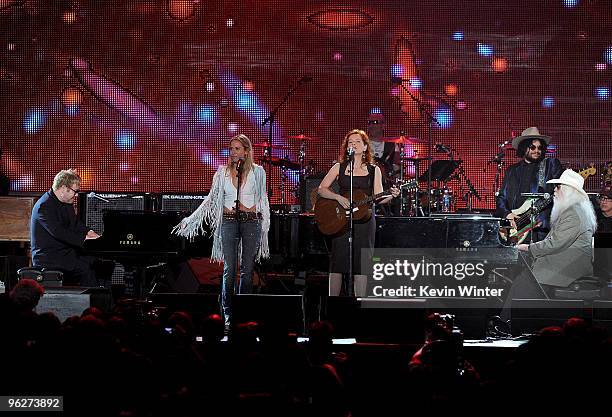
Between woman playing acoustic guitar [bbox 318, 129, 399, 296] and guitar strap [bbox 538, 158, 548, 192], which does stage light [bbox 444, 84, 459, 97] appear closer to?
guitar strap [bbox 538, 158, 548, 192]

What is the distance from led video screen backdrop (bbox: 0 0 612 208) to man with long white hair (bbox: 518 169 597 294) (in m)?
4.55

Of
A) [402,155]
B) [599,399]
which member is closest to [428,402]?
[599,399]

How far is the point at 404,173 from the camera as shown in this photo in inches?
465

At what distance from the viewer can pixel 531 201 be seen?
880 centimetres

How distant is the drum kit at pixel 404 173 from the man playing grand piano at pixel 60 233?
3.16 m

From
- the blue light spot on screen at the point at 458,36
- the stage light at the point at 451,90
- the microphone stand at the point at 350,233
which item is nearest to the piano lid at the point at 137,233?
the microphone stand at the point at 350,233

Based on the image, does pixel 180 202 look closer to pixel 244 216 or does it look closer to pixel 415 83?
pixel 244 216

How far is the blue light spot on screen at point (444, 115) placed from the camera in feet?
40.5

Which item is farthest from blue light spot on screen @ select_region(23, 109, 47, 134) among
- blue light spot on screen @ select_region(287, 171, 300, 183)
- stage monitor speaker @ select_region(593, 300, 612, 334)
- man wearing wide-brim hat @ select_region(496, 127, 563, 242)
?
stage monitor speaker @ select_region(593, 300, 612, 334)

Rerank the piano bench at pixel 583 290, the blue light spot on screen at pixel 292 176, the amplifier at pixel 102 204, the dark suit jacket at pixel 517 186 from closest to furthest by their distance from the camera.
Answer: the piano bench at pixel 583 290, the dark suit jacket at pixel 517 186, the amplifier at pixel 102 204, the blue light spot on screen at pixel 292 176

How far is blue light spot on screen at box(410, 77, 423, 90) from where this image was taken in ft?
40.5

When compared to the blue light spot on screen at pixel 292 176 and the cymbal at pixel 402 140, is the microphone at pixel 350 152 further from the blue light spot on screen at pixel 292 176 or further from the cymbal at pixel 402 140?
the blue light spot on screen at pixel 292 176

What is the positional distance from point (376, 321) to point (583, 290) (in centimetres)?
210

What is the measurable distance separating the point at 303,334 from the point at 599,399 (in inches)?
154
